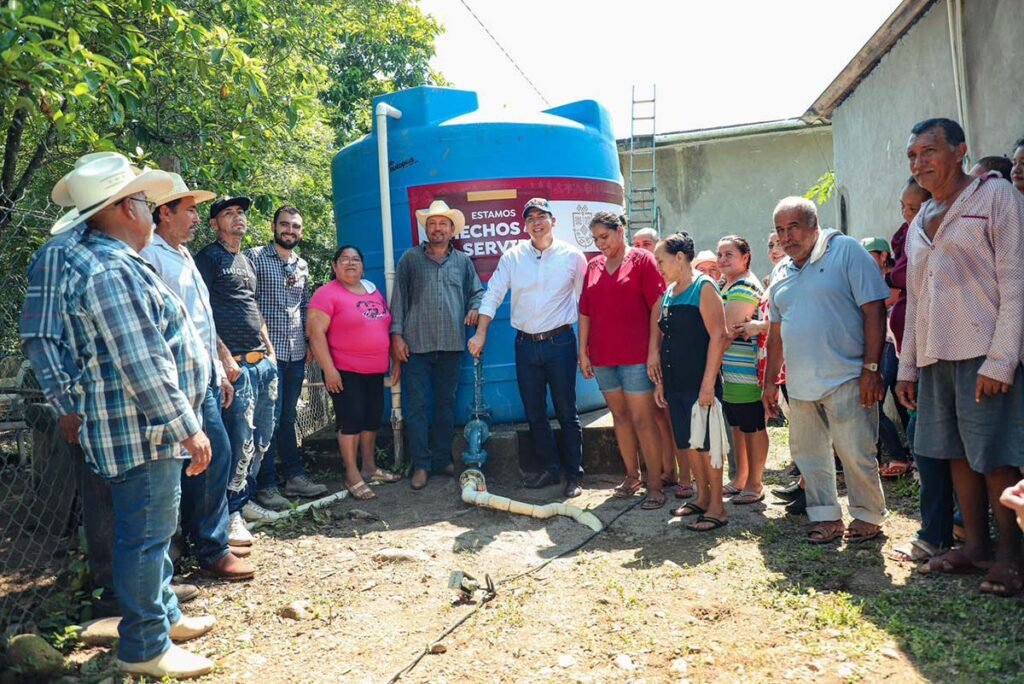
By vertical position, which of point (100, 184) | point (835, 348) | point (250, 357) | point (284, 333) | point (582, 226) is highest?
point (582, 226)

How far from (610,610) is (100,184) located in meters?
2.75

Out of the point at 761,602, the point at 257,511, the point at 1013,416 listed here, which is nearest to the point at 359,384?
the point at 257,511

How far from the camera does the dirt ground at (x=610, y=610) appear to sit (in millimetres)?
3082

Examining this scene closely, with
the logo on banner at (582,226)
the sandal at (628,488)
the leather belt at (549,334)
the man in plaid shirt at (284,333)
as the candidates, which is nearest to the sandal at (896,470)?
the sandal at (628,488)

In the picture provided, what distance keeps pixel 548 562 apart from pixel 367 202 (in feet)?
11.7

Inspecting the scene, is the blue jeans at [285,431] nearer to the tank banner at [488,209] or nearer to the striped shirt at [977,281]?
the tank banner at [488,209]

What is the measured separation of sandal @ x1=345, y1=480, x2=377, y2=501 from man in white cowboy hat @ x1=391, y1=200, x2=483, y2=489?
325mm

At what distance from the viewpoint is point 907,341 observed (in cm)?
392

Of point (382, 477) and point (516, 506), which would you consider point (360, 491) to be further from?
point (516, 506)

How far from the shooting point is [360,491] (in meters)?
5.68

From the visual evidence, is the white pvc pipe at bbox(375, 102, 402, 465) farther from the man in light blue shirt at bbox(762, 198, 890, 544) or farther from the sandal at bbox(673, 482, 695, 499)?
the man in light blue shirt at bbox(762, 198, 890, 544)

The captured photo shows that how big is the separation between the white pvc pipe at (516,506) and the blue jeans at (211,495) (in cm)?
171

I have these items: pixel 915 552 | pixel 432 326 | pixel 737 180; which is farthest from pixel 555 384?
pixel 737 180

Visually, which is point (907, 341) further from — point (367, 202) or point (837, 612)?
point (367, 202)
